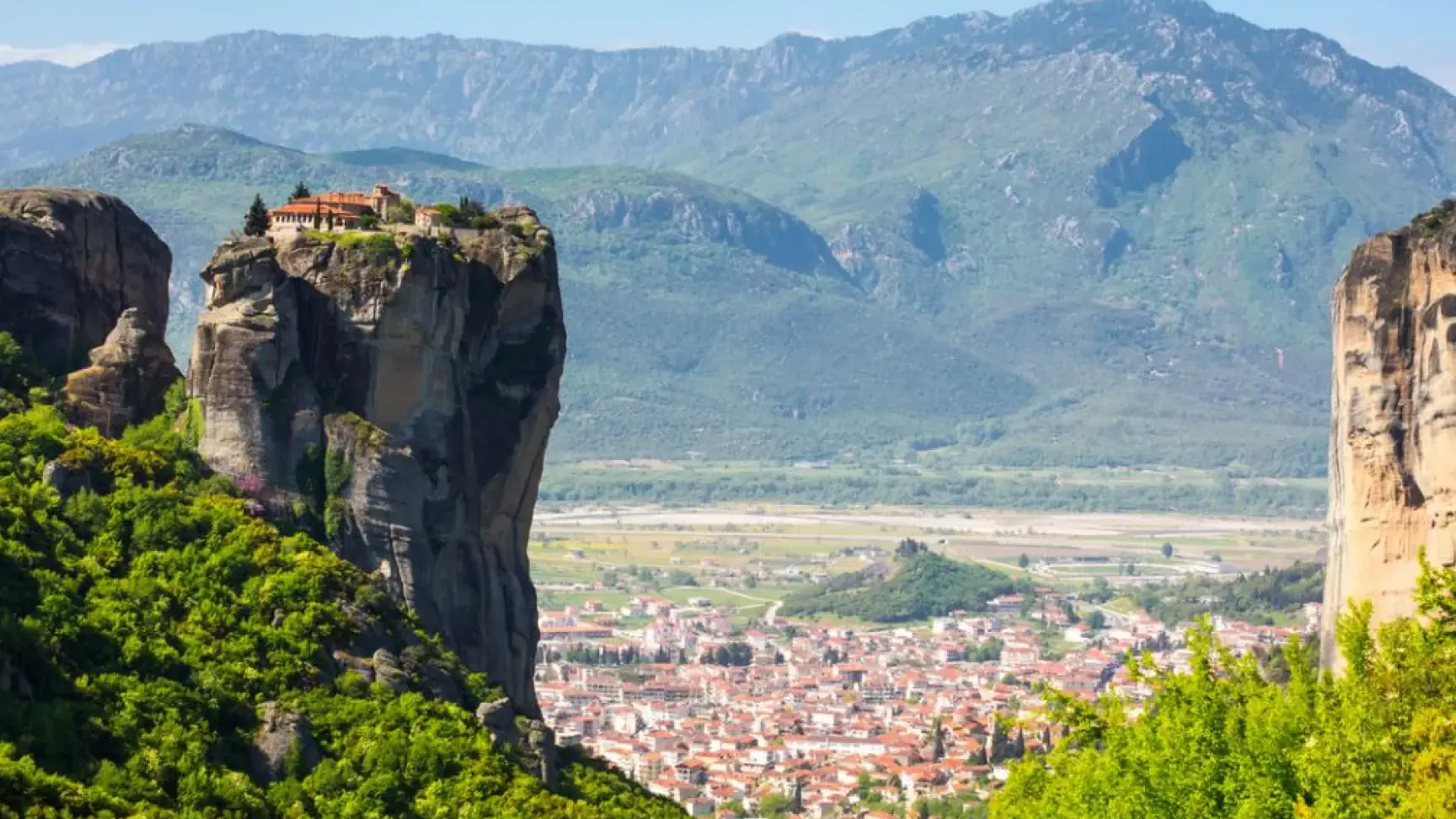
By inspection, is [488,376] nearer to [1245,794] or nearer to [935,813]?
[1245,794]

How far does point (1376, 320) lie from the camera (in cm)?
5041

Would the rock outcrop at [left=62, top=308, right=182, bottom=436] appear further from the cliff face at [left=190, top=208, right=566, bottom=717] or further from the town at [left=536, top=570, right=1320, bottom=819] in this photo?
the town at [left=536, top=570, right=1320, bottom=819]

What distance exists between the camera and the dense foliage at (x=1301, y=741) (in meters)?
36.2

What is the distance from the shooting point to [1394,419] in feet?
162

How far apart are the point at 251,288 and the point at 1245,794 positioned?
1987cm

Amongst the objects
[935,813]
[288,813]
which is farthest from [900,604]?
[288,813]

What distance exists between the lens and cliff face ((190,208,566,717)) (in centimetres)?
4969

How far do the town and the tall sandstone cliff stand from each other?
1662 cm

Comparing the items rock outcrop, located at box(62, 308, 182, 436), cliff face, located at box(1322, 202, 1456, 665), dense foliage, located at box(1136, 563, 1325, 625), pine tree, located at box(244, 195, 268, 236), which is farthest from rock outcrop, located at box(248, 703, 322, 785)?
dense foliage, located at box(1136, 563, 1325, 625)

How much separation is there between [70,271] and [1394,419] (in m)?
22.9

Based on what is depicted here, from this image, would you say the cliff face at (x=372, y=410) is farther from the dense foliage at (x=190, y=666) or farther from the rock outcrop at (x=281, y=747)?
the rock outcrop at (x=281, y=747)

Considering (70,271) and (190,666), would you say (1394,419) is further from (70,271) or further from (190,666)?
(70,271)

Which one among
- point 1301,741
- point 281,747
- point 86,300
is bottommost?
point 281,747

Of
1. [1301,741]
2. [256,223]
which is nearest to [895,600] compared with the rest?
[256,223]
